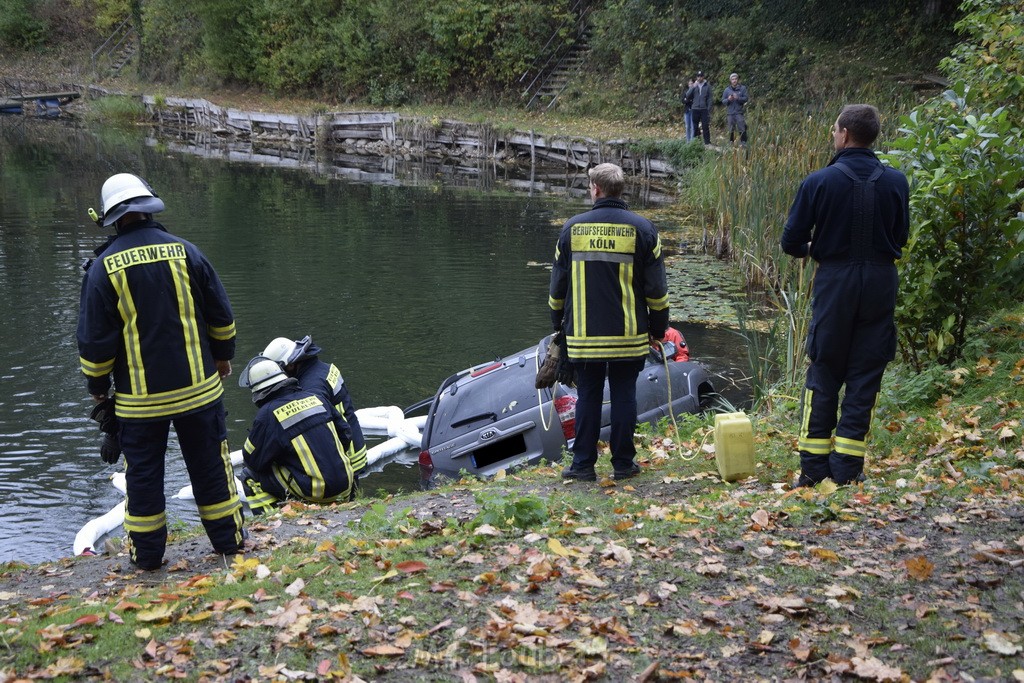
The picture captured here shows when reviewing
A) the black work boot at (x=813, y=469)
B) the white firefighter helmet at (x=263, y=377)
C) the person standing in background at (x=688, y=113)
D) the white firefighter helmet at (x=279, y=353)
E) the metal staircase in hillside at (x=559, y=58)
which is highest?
the metal staircase in hillside at (x=559, y=58)

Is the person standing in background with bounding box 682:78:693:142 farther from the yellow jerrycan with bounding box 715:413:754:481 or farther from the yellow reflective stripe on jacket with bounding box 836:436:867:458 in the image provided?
the yellow reflective stripe on jacket with bounding box 836:436:867:458

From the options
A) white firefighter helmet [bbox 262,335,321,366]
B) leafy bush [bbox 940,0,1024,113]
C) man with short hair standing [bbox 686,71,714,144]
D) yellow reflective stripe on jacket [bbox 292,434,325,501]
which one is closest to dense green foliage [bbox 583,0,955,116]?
man with short hair standing [bbox 686,71,714,144]

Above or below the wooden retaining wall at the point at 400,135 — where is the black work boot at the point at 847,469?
below

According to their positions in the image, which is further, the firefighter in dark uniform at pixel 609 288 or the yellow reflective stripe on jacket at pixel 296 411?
the yellow reflective stripe on jacket at pixel 296 411

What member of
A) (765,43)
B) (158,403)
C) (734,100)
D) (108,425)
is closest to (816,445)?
(158,403)

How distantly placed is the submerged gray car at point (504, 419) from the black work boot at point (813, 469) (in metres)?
2.49

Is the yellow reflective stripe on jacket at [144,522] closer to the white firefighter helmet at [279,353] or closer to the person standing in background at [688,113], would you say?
the white firefighter helmet at [279,353]

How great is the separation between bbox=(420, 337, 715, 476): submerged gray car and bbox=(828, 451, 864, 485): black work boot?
268cm

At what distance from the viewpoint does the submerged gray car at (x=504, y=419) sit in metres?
8.95

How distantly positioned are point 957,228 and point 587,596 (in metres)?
4.35

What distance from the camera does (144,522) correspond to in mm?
5684

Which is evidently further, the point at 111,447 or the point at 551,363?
the point at 551,363

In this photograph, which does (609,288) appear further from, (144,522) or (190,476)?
(144,522)

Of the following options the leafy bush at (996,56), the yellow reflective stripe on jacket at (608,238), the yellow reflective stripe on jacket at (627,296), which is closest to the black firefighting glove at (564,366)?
the yellow reflective stripe on jacket at (627,296)
